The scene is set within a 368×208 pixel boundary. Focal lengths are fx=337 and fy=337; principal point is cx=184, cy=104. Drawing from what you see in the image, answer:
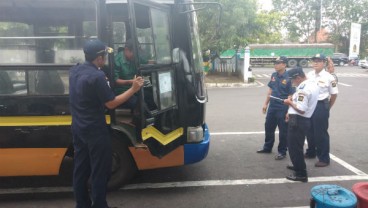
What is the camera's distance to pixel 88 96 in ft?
9.98

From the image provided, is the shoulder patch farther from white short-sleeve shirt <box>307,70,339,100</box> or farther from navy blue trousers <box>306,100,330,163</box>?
navy blue trousers <box>306,100,330,163</box>

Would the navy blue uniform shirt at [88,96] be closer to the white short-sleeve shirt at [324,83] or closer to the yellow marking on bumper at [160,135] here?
the yellow marking on bumper at [160,135]

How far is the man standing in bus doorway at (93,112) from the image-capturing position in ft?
9.91

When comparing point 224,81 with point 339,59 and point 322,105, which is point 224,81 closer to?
point 322,105

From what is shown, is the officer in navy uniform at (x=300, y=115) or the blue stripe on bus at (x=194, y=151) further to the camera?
the officer in navy uniform at (x=300, y=115)

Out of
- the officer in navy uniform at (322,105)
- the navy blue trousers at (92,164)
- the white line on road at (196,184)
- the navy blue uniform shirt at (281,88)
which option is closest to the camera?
the navy blue trousers at (92,164)

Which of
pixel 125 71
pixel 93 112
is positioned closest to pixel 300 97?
pixel 125 71

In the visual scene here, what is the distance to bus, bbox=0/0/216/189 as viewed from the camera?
355cm

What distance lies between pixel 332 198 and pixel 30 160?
311 cm

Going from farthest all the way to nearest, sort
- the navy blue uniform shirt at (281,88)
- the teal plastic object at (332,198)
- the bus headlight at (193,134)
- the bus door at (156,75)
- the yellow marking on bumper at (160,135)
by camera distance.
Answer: the navy blue uniform shirt at (281,88) → the bus headlight at (193,134) → the yellow marking on bumper at (160,135) → the bus door at (156,75) → the teal plastic object at (332,198)

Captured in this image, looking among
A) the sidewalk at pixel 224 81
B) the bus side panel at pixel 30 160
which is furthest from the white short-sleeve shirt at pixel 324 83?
the sidewalk at pixel 224 81

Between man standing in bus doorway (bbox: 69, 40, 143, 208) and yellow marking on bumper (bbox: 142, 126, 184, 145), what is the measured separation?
0.47 meters

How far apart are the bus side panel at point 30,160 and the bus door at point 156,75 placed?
42.3 inches

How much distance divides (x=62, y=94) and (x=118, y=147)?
866mm
